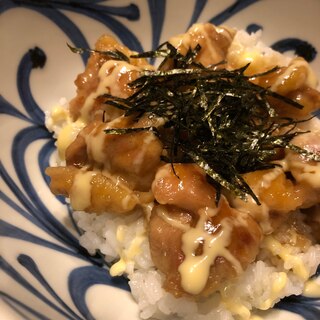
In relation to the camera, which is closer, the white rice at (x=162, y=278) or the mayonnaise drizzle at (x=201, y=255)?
the mayonnaise drizzle at (x=201, y=255)

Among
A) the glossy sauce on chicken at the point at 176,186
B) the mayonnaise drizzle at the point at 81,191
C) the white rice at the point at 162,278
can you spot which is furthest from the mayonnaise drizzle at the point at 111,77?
the white rice at the point at 162,278

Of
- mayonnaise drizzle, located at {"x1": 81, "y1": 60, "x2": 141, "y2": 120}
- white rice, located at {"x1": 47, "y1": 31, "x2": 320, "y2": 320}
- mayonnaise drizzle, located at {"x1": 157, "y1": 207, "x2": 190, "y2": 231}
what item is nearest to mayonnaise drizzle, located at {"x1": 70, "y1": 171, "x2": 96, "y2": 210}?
white rice, located at {"x1": 47, "y1": 31, "x2": 320, "y2": 320}

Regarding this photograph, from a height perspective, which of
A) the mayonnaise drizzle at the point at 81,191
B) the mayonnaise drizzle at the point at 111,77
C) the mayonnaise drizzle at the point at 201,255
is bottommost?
the mayonnaise drizzle at the point at 201,255

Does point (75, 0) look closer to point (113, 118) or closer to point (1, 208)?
point (113, 118)

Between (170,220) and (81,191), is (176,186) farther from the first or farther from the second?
(81,191)

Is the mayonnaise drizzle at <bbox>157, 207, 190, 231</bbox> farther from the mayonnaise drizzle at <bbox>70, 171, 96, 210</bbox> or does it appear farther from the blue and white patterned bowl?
the blue and white patterned bowl

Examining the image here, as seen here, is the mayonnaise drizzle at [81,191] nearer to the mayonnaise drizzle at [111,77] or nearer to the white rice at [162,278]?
the white rice at [162,278]

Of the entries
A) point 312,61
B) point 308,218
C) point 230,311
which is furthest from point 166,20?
point 230,311

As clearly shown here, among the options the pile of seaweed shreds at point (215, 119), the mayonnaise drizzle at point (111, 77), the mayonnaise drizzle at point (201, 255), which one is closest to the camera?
the mayonnaise drizzle at point (201, 255)
